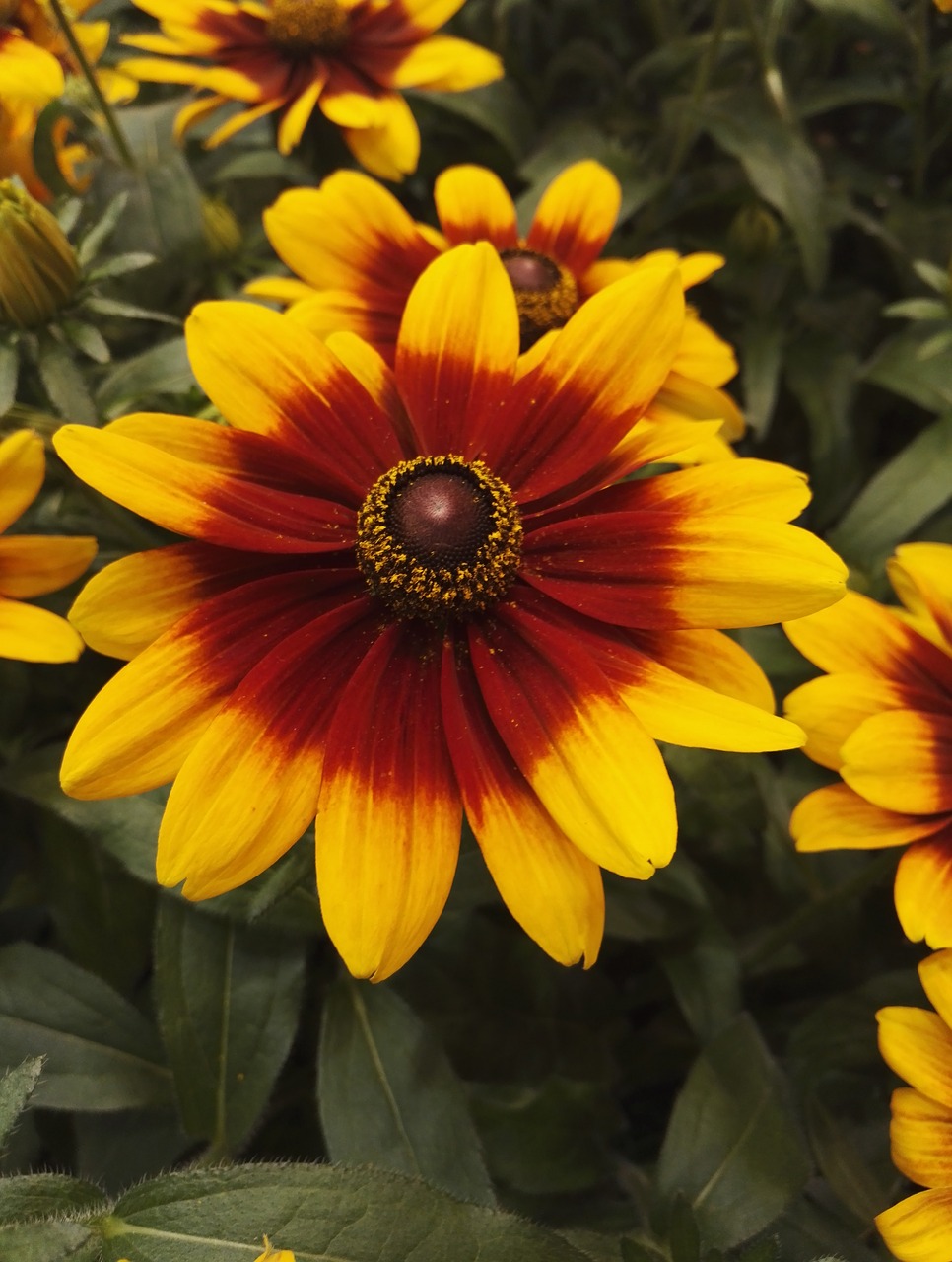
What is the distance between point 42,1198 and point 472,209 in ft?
2.56

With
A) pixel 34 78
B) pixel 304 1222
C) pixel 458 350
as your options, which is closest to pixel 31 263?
pixel 34 78

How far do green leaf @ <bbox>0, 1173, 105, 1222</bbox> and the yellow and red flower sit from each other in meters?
0.77

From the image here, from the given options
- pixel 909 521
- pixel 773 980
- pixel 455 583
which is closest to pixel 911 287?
pixel 909 521

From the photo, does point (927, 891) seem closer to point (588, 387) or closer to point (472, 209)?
point (588, 387)

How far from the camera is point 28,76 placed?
81 centimetres

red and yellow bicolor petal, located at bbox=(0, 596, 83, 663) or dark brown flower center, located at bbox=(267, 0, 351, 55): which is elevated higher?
dark brown flower center, located at bbox=(267, 0, 351, 55)

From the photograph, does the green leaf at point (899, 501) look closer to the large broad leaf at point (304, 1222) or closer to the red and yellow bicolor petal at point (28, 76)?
the large broad leaf at point (304, 1222)

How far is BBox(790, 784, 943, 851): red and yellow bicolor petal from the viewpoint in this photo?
0.67 metres

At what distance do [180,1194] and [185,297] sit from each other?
0.86m

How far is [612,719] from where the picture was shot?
1.73ft

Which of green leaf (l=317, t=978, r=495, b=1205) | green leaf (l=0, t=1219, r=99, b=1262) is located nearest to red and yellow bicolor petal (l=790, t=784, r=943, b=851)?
green leaf (l=317, t=978, r=495, b=1205)

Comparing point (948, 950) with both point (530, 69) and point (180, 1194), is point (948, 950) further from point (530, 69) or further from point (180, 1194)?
point (530, 69)

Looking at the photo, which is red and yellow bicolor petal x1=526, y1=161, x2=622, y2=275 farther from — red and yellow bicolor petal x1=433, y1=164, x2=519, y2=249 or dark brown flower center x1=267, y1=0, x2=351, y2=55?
dark brown flower center x1=267, y1=0, x2=351, y2=55

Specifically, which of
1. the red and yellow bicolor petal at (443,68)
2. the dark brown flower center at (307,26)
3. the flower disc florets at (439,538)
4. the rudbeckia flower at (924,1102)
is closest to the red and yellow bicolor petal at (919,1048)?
the rudbeckia flower at (924,1102)
